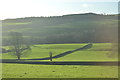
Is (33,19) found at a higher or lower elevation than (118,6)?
higher

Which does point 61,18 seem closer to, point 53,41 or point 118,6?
point 53,41

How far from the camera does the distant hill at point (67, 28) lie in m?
108

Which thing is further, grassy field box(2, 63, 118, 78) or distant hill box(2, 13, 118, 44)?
distant hill box(2, 13, 118, 44)

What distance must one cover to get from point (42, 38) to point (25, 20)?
253 feet

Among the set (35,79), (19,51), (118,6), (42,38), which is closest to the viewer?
(35,79)

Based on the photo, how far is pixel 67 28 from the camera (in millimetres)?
139375

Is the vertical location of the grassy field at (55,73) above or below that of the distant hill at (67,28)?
below

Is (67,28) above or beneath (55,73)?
above

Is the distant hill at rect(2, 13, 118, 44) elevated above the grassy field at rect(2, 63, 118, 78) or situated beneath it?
elevated above

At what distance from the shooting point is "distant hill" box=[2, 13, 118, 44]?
107938 millimetres

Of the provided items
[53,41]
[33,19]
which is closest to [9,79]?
[53,41]

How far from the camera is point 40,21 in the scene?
167375 millimetres

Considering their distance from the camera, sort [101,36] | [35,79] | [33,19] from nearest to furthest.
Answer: [35,79] → [101,36] → [33,19]

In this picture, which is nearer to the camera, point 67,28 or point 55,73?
point 55,73
